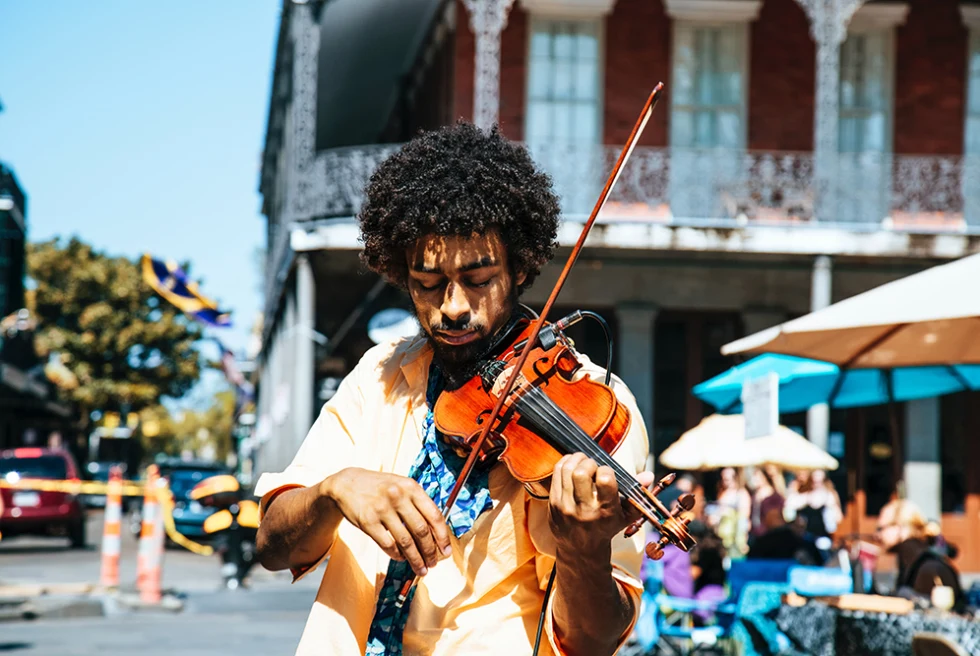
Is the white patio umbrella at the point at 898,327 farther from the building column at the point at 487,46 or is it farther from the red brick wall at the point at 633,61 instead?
the red brick wall at the point at 633,61

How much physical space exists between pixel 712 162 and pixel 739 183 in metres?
0.45

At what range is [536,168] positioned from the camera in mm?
2674

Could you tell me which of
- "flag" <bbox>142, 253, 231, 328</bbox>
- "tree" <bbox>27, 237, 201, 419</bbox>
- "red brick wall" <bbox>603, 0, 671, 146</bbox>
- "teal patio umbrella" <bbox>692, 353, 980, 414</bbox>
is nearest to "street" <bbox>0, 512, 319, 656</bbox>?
"teal patio umbrella" <bbox>692, 353, 980, 414</bbox>

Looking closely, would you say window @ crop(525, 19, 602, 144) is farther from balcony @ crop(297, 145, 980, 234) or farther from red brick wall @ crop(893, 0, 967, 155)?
A: red brick wall @ crop(893, 0, 967, 155)

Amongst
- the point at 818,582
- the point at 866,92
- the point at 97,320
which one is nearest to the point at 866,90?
the point at 866,92

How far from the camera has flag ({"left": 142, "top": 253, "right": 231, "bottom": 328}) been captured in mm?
31647

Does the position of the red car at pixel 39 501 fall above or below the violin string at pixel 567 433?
below

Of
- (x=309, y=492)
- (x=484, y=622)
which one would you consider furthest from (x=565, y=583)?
(x=309, y=492)

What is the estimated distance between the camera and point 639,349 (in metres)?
19.8

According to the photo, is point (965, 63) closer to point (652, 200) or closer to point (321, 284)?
point (652, 200)

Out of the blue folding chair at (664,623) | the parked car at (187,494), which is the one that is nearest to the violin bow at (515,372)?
the blue folding chair at (664,623)

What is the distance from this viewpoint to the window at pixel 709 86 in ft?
66.0

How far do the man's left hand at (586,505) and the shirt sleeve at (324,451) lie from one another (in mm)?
487

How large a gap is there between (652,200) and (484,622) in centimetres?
1678
